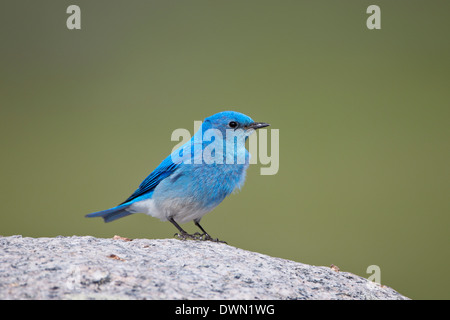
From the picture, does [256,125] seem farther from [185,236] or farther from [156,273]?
[156,273]

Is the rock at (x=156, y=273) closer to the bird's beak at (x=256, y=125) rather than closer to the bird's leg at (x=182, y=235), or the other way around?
the bird's leg at (x=182, y=235)

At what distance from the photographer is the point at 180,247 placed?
127 inches

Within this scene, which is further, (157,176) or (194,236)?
(157,176)

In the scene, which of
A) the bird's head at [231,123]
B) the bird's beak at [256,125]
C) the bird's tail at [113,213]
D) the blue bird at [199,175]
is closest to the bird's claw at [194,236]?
the blue bird at [199,175]

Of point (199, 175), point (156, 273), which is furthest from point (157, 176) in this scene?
point (156, 273)

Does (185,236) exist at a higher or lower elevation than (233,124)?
lower

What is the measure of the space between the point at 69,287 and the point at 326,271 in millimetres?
1638

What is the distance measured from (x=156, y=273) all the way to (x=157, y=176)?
59.4 inches

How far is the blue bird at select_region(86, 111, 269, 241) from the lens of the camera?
3.77m

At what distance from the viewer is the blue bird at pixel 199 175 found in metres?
3.77

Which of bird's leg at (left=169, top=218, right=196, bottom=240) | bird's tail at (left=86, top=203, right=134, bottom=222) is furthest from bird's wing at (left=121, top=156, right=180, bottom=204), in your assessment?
bird's leg at (left=169, top=218, right=196, bottom=240)

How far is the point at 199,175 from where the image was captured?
377cm
